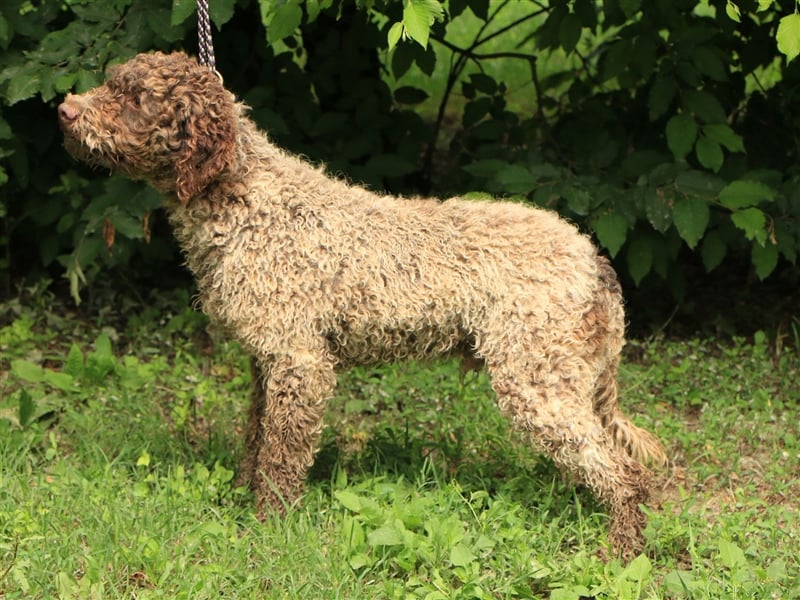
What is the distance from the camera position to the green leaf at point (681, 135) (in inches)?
195

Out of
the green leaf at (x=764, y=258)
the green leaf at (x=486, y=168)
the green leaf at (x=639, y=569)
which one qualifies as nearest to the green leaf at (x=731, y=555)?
the green leaf at (x=639, y=569)

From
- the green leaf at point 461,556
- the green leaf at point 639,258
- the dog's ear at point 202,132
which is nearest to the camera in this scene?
the green leaf at point 461,556

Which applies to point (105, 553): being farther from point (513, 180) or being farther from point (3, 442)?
point (513, 180)

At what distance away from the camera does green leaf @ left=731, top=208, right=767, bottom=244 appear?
4793mm

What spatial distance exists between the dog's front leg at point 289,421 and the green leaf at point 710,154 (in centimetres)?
213

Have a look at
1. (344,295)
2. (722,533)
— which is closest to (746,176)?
(722,533)

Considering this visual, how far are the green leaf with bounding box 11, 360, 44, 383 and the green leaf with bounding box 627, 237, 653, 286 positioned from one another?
112 inches

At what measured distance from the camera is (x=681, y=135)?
16.4ft

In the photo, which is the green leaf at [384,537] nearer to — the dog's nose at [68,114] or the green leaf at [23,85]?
the dog's nose at [68,114]

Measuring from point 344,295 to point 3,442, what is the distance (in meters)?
1.61

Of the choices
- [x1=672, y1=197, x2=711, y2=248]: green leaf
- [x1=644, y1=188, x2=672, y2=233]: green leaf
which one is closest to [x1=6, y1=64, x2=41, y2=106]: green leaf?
[x1=644, y1=188, x2=672, y2=233]: green leaf

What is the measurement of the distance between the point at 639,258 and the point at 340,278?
200cm

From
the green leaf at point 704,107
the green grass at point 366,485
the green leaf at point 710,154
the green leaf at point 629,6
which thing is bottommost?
the green grass at point 366,485

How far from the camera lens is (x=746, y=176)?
5.19m
